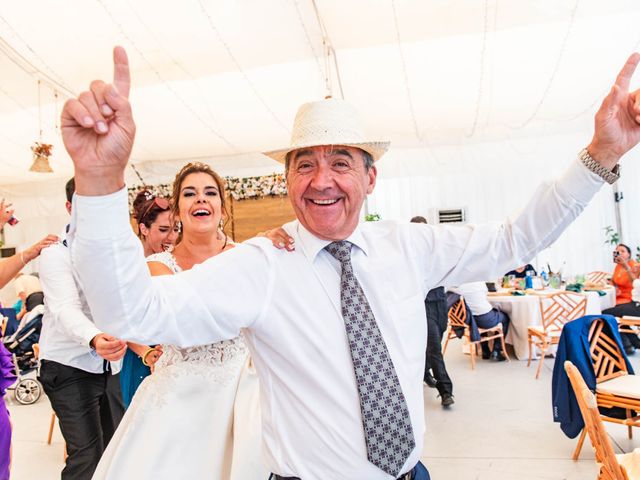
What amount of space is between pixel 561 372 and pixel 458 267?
223 cm

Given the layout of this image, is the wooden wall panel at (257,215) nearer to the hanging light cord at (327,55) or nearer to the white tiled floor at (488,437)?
the hanging light cord at (327,55)

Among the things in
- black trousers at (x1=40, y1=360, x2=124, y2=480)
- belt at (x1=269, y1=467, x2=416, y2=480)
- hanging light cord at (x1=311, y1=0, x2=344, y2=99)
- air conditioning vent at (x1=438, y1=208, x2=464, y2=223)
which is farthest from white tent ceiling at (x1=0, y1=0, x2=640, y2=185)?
belt at (x1=269, y1=467, x2=416, y2=480)

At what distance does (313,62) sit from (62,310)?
476cm

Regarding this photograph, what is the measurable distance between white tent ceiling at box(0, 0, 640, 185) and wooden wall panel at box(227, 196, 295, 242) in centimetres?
122

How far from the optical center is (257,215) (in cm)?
919

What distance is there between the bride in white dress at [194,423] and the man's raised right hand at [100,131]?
3.82ft

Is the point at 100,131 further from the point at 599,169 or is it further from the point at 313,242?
the point at 599,169

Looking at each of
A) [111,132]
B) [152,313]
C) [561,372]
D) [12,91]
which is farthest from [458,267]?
[12,91]

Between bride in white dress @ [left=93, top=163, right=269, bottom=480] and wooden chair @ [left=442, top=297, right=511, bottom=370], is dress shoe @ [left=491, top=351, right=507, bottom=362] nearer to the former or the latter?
wooden chair @ [left=442, top=297, right=511, bottom=370]

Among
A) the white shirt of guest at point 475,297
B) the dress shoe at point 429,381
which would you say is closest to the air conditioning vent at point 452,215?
the white shirt of guest at point 475,297

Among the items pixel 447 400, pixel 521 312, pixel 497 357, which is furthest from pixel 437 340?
pixel 497 357

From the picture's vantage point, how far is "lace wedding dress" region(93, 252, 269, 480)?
5.52 feet

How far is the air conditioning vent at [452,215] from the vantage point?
10125 mm

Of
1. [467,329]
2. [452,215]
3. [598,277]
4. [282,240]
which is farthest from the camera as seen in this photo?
[452,215]
